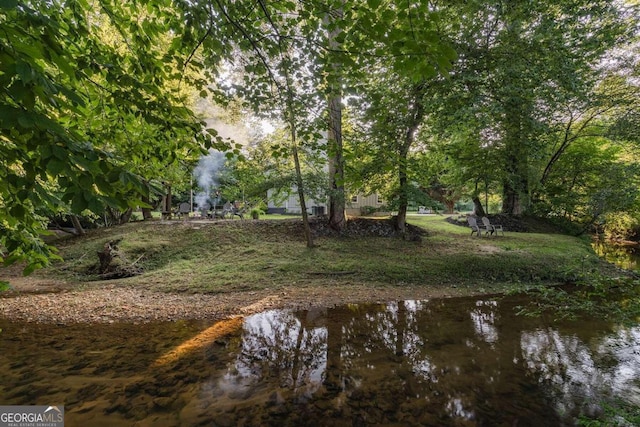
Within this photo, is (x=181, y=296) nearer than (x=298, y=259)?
Yes

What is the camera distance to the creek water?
117 inches

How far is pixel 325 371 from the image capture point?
3.76 meters

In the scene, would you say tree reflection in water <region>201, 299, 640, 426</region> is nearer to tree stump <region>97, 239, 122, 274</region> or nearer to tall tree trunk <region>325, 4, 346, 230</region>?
tall tree trunk <region>325, 4, 346, 230</region>

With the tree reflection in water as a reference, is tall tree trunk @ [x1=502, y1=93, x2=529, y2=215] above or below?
above

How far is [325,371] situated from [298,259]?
5.82 m

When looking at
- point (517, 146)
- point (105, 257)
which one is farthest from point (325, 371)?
point (517, 146)

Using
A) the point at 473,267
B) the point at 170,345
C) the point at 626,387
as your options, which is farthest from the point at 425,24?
the point at 473,267

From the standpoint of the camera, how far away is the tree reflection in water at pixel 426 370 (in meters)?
3.04

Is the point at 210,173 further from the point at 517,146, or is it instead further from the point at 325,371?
the point at 325,371

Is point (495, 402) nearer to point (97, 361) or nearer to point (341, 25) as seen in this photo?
point (341, 25)

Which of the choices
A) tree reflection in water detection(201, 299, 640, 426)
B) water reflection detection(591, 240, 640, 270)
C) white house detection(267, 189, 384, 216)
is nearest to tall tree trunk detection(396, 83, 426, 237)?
tree reflection in water detection(201, 299, 640, 426)

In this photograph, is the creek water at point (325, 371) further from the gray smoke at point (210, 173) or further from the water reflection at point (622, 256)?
the gray smoke at point (210, 173)

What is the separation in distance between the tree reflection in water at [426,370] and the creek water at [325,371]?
2cm

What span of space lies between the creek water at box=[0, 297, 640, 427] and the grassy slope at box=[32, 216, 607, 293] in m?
2.28
